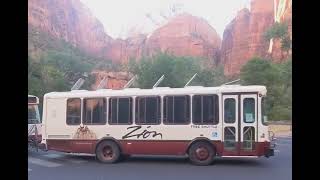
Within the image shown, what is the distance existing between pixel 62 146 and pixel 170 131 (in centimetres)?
316

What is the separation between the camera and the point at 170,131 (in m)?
11.0

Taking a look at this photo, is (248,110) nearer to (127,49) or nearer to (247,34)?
(127,49)

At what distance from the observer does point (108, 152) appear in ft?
38.0

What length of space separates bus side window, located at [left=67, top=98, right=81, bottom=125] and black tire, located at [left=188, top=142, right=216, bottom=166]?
331cm

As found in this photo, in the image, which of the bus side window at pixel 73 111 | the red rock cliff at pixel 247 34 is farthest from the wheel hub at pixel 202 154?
the red rock cliff at pixel 247 34

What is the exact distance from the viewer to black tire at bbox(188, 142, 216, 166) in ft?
35.2

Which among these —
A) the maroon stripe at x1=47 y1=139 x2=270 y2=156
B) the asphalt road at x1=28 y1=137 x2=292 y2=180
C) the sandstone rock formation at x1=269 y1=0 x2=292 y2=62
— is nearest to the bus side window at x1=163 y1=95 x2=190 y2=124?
the maroon stripe at x1=47 y1=139 x2=270 y2=156

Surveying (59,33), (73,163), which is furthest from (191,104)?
(59,33)

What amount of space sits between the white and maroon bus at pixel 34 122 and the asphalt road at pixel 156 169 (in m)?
0.63

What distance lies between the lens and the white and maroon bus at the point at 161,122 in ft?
34.7

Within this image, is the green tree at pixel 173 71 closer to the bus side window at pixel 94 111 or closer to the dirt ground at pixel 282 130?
the dirt ground at pixel 282 130

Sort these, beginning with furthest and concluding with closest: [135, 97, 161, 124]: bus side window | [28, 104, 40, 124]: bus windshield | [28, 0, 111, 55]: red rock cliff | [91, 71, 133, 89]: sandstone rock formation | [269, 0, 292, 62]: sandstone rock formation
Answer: [28, 0, 111, 55]: red rock cliff < [269, 0, 292, 62]: sandstone rock formation < [91, 71, 133, 89]: sandstone rock formation < [28, 104, 40, 124]: bus windshield < [135, 97, 161, 124]: bus side window

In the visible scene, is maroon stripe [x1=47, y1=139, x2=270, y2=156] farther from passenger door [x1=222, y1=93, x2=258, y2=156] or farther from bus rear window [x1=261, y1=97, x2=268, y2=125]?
bus rear window [x1=261, y1=97, x2=268, y2=125]
